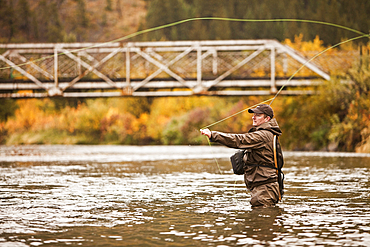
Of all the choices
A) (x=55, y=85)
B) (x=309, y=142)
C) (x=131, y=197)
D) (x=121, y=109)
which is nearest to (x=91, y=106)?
(x=121, y=109)

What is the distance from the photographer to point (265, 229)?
8344mm

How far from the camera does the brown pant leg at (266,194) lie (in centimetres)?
970

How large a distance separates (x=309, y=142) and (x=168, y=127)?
2114cm

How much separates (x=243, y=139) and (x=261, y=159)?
0.54 metres

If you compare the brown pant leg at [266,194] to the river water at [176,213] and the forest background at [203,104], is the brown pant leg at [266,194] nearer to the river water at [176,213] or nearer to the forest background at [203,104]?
the river water at [176,213]

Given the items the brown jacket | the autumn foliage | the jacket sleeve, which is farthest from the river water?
the autumn foliage

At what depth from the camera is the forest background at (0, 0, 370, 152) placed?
34031 mm

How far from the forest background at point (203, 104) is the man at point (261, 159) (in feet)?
2.97

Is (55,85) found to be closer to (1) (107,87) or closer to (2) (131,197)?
(1) (107,87)

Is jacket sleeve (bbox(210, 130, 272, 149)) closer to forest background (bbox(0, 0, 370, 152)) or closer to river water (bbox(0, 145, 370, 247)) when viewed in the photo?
forest background (bbox(0, 0, 370, 152))

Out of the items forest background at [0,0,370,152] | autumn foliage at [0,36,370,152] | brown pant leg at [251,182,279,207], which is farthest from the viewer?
forest background at [0,0,370,152]

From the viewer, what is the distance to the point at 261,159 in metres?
9.56

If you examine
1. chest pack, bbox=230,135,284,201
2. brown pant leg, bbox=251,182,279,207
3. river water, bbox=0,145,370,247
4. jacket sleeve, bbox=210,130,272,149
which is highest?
jacket sleeve, bbox=210,130,272,149

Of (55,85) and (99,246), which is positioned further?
(55,85)
